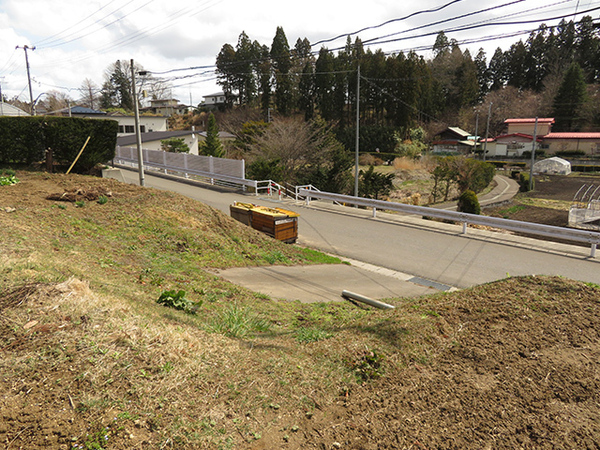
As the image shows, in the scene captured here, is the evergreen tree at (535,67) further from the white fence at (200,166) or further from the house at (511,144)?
the white fence at (200,166)

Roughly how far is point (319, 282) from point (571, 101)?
8567 cm

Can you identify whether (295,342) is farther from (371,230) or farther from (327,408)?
(371,230)

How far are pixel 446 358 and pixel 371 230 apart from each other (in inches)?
433

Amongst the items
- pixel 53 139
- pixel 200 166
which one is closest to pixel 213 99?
pixel 200 166

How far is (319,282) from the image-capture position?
9211 mm

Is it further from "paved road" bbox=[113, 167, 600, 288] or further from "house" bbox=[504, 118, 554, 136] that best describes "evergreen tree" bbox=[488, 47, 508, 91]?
"paved road" bbox=[113, 167, 600, 288]

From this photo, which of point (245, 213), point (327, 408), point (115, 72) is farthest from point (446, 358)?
point (115, 72)

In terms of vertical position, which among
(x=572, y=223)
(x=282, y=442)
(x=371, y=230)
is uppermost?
(x=282, y=442)

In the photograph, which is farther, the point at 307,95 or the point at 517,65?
the point at 517,65

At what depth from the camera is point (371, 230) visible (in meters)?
15.1

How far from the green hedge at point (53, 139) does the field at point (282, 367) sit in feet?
42.6

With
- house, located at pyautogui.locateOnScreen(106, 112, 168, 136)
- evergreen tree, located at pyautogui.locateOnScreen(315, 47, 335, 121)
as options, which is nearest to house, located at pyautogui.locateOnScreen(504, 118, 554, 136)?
evergreen tree, located at pyautogui.locateOnScreen(315, 47, 335, 121)

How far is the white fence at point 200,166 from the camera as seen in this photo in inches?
969

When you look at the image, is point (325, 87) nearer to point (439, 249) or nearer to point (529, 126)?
point (529, 126)
